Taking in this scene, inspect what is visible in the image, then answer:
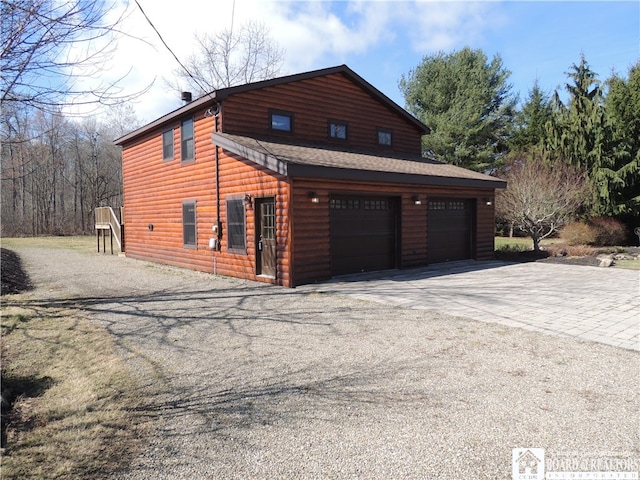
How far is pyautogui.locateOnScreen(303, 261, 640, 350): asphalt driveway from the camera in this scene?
5.71 meters

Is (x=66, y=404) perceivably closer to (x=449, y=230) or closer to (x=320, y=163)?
A: (x=320, y=163)

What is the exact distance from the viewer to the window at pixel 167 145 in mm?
13695

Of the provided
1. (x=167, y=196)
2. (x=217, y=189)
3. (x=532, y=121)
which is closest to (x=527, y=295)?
(x=217, y=189)

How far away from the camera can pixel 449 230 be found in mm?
13148

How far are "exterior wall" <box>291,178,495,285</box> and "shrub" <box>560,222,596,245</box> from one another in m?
6.93

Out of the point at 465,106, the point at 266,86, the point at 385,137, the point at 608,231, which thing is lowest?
the point at 608,231

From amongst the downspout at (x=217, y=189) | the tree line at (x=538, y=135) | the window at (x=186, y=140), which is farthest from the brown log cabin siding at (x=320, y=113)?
the tree line at (x=538, y=135)

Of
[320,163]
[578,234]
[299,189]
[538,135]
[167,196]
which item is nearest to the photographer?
[299,189]

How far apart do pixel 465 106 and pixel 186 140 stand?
22.1 m

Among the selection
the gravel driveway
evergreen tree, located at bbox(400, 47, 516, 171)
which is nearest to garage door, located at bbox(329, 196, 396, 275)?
the gravel driveway

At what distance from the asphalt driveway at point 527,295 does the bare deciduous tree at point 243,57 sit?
22.1 metres

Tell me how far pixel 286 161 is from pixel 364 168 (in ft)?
7.65

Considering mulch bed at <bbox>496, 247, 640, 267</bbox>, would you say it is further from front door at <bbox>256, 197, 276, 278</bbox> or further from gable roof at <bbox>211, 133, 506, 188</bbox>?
front door at <bbox>256, 197, 276, 278</bbox>

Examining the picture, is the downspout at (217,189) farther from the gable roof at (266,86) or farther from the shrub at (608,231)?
the shrub at (608,231)
